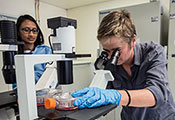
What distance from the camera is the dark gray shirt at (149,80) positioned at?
68 cm

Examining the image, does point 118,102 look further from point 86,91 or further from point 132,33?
point 132,33

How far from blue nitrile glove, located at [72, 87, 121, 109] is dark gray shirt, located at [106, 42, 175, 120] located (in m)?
0.20

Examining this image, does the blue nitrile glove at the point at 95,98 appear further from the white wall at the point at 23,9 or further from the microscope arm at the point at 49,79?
the white wall at the point at 23,9

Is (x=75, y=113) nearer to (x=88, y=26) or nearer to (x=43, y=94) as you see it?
(x=43, y=94)

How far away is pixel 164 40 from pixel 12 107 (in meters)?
1.89

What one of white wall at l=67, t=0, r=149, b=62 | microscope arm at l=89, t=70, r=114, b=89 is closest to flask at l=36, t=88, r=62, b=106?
microscope arm at l=89, t=70, r=114, b=89

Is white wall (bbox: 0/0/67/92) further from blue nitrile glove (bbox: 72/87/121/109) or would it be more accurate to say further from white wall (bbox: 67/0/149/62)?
blue nitrile glove (bbox: 72/87/121/109)

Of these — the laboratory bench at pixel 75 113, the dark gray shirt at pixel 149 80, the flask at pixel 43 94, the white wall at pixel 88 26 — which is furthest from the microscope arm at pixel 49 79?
the white wall at pixel 88 26

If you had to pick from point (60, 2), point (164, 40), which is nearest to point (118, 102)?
point (164, 40)

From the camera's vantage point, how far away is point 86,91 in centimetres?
57

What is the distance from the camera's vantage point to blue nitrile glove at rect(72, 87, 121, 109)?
52 cm

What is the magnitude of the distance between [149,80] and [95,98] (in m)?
0.34

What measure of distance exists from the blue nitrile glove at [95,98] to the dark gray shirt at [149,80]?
200mm

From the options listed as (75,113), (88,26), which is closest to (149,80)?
(75,113)
